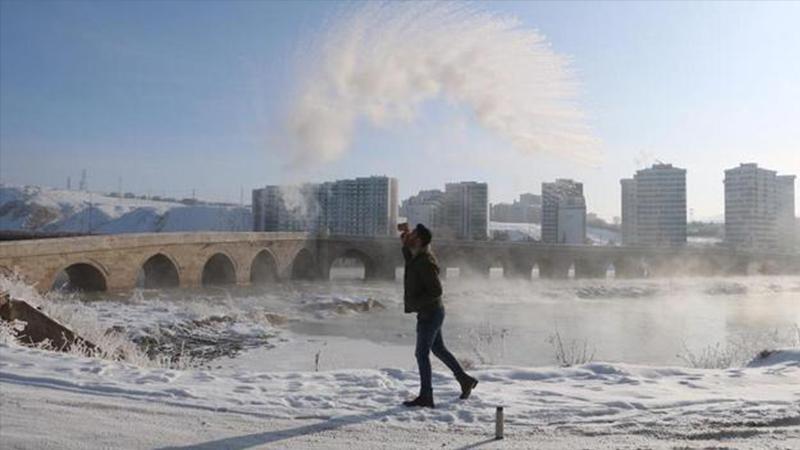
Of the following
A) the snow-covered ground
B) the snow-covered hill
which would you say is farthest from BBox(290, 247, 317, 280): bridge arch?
the snow-covered ground

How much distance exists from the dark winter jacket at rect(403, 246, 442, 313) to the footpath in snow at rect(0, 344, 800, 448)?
0.96m

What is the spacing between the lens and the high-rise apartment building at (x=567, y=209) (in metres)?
94.4

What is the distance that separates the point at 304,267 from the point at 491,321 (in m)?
33.9

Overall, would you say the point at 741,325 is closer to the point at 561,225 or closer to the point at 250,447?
the point at 250,447

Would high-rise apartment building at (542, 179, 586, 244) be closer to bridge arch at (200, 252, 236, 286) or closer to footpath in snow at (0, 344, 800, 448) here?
bridge arch at (200, 252, 236, 286)

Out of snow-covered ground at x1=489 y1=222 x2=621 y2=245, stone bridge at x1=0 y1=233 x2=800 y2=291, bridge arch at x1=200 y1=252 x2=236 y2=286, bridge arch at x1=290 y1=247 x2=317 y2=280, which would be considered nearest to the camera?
stone bridge at x1=0 y1=233 x2=800 y2=291

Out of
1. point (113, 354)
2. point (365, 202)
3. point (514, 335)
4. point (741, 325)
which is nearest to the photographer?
point (113, 354)

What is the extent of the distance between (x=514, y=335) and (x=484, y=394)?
678 inches

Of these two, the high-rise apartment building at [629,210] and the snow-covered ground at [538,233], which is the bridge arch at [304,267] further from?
the snow-covered ground at [538,233]

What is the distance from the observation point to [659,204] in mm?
91125

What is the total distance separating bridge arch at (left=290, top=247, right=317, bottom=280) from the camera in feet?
196

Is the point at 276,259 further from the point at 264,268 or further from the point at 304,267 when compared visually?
the point at 304,267

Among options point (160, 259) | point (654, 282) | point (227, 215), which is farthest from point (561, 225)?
point (160, 259)

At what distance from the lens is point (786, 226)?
96.8 m
